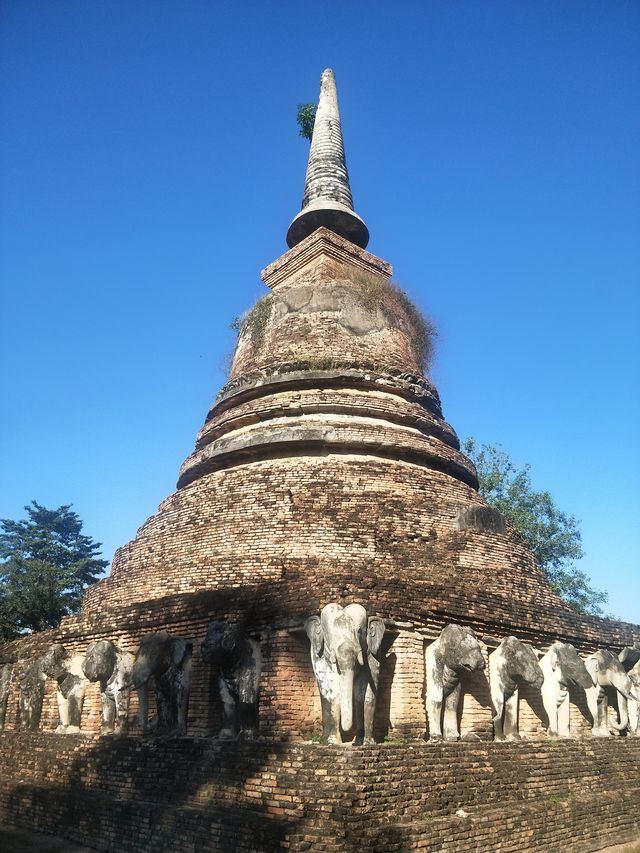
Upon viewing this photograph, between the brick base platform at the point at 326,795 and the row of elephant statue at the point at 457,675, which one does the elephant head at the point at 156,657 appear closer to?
the brick base platform at the point at 326,795

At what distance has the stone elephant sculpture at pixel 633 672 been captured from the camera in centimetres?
867

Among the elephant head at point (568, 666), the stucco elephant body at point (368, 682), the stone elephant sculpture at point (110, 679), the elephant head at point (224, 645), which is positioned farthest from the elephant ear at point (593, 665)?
the stone elephant sculpture at point (110, 679)

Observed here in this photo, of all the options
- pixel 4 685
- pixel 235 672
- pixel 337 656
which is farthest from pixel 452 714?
pixel 4 685

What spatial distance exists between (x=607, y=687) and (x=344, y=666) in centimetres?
448

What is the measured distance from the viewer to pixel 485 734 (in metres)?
7.33

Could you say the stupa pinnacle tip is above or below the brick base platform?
above

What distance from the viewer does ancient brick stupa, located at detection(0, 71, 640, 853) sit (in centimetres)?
570

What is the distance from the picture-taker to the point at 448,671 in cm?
704

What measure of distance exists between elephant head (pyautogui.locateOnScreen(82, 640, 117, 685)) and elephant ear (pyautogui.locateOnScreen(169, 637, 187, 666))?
908mm

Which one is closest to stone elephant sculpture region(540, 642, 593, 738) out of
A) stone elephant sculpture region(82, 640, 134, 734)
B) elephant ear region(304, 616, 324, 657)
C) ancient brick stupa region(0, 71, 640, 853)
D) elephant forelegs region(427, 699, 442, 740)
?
ancient brick stupa region(0, 71, 640, 853)

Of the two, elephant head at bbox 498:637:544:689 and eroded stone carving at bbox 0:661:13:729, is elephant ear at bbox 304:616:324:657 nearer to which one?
elephant head at bbox 498:637:544:689

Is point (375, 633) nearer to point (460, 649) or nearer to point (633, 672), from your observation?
point (460, 649)

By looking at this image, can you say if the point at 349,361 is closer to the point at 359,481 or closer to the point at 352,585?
the point at 359,481

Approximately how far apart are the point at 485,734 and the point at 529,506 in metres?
17.3
